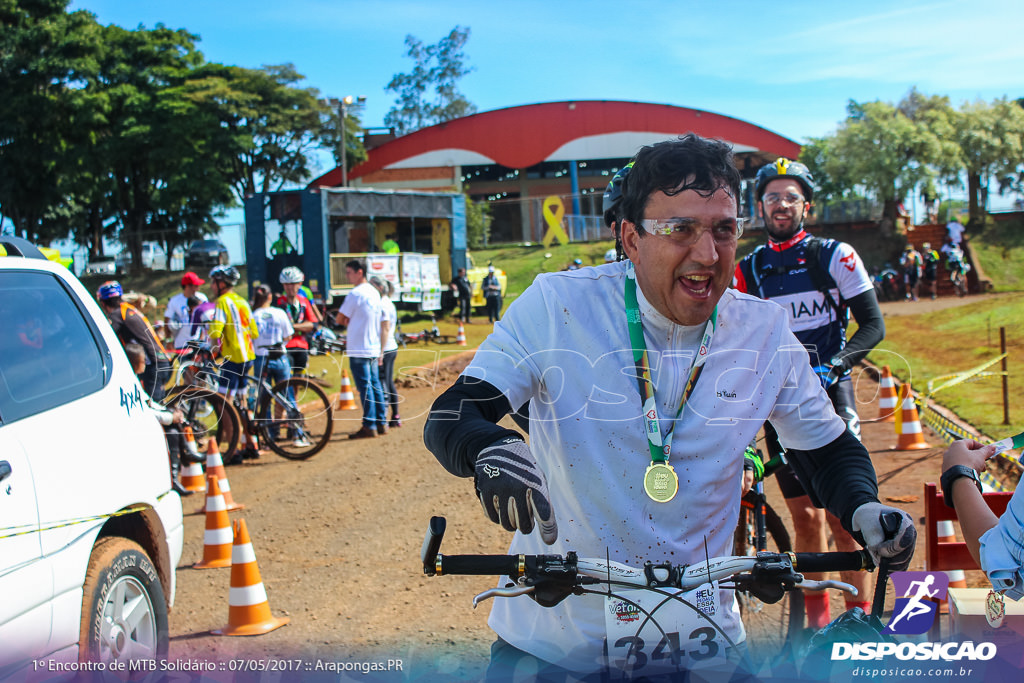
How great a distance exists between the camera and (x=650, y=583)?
1.87 m

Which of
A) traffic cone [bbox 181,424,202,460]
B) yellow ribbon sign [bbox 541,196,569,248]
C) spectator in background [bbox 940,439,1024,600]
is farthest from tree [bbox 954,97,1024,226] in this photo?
spectator in background [bbox 940,439,1024,600]

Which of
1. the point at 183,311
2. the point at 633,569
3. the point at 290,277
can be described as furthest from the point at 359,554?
the point at 183,311

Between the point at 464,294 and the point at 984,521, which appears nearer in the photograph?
the point at 984,521

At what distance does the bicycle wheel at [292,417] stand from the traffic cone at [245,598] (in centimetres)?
462

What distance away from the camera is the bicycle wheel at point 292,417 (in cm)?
962

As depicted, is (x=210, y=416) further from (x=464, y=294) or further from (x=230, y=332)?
(x=464, y=294)

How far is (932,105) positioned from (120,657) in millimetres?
47102

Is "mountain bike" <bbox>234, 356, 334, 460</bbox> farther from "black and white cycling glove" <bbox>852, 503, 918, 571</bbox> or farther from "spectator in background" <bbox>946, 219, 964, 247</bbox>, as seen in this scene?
"spectator in background" <bbox>946, 219, 964, 247</bbox>

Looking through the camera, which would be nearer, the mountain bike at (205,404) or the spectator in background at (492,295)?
the mountain bike at (205,404)

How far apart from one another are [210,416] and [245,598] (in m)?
5.02

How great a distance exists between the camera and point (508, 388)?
2.10 m

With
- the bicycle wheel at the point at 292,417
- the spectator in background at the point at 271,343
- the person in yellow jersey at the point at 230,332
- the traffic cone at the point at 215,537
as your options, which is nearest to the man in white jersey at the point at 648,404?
the traffic cone at the point at 215,537

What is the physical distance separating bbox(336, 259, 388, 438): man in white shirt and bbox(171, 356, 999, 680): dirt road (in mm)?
674

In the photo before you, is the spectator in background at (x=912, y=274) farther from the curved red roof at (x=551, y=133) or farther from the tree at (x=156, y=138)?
the tree at (x=156, y=138)
